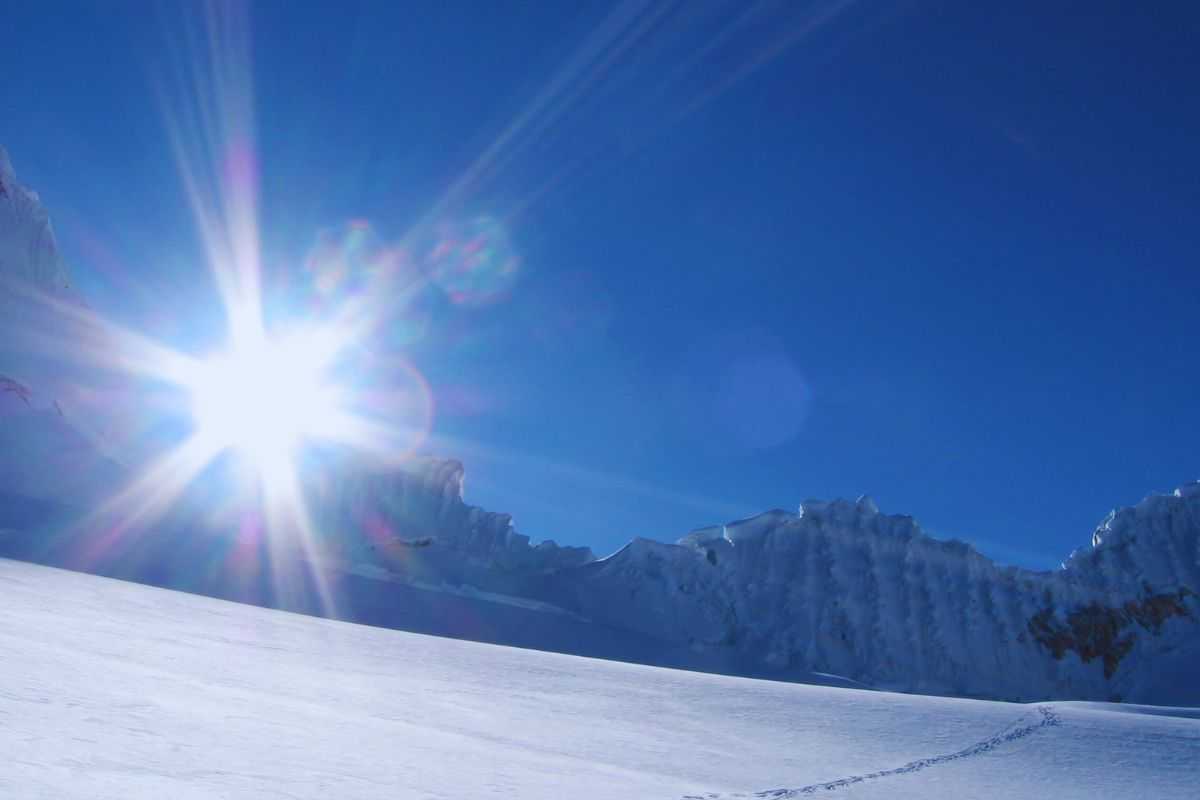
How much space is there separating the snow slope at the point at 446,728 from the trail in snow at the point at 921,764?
0.18ft

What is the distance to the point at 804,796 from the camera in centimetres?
969

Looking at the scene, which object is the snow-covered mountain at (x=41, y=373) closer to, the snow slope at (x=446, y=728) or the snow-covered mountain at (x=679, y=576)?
the snow-covered mountain at (x=679, y=576)

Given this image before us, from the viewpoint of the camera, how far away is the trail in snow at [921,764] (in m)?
9.37

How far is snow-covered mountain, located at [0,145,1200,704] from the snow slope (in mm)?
27035

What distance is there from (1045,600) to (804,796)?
77.7 m

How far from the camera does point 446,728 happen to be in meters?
10.9

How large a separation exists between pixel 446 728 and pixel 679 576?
5788cm

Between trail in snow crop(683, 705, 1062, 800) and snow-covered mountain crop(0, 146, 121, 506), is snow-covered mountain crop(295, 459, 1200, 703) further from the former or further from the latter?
trail in snow crop(683, 705, 1062, 800)

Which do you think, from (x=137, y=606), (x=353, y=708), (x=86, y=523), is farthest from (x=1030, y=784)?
(x=86, y=523)

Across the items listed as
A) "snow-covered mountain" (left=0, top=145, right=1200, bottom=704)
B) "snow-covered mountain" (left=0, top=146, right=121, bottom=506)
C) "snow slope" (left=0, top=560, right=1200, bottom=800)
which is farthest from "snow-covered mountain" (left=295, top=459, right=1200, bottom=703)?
"snow slope" (left=0, top=560, right=1200, bottom=800)

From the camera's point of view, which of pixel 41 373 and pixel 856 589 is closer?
pixel 41 373

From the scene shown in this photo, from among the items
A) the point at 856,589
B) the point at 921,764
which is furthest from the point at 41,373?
the point at 856,589

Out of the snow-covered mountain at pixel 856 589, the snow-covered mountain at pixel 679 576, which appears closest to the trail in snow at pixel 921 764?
the snow-covered mountain at pixel 679 576

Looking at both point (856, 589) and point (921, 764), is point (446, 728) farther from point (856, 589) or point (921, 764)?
point (856, 589)
